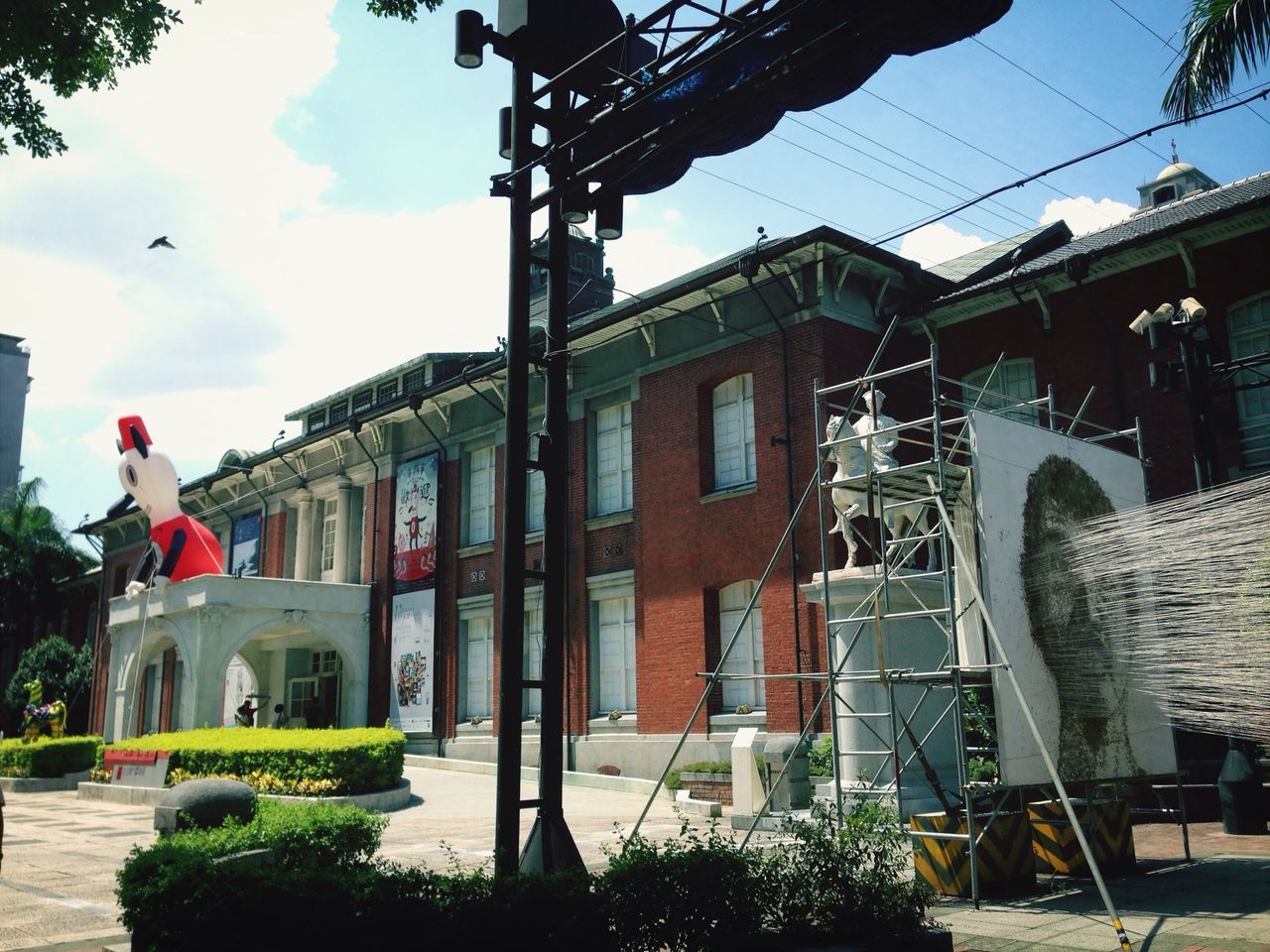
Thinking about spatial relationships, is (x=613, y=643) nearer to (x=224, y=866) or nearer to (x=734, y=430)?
(x=734, y=430)

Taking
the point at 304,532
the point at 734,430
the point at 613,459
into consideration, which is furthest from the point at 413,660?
the point at 734,430

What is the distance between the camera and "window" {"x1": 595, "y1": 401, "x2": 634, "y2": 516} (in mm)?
26578

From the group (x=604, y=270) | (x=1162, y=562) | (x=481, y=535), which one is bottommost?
(x=1162, y=562)

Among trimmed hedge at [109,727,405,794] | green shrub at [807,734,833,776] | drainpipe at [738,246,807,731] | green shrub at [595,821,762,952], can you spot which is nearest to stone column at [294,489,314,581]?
trimmed hedge at [109,727,405,794]

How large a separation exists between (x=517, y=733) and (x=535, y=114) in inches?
220

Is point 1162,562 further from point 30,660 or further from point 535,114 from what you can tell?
point 30,660

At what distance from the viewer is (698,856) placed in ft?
23.9

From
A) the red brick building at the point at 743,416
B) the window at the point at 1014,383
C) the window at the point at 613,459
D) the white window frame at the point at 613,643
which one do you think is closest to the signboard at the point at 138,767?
the red brick building at the point at 743,416

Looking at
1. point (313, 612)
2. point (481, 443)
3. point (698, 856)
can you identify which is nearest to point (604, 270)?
point (481, 443)

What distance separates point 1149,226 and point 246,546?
107ft

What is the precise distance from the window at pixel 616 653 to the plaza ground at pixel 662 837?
14.0 ft

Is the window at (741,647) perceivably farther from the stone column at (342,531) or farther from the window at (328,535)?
the window at (328,535)

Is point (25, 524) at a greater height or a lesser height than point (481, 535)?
greater

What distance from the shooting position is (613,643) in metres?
26.0
